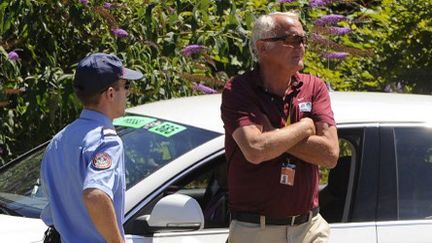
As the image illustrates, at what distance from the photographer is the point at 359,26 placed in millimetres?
9016

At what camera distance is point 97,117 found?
12.0ft

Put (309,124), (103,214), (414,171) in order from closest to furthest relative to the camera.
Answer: (103,214) → (309,124) → (414,171)

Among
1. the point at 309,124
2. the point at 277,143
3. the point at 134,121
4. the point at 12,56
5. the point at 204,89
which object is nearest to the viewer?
the point at 277,143

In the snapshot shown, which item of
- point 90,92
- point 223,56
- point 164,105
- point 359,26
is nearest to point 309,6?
point 223,56

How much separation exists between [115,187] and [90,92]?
381mm

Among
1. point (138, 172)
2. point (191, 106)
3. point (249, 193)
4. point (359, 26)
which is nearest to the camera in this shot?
point (249, 193)

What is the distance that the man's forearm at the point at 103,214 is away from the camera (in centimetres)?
349

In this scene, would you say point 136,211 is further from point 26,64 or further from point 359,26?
point 359,26

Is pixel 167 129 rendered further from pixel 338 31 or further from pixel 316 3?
pixel 338 31

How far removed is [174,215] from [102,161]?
0.59m

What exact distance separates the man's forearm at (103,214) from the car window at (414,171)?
1606 millimetres

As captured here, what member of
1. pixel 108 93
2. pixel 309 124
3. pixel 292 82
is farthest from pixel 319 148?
pixel 108 93

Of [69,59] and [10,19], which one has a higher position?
[10,19]

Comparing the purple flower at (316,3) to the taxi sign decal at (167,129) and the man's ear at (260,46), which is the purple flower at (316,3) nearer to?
the taxi sign decal at (167,129)
